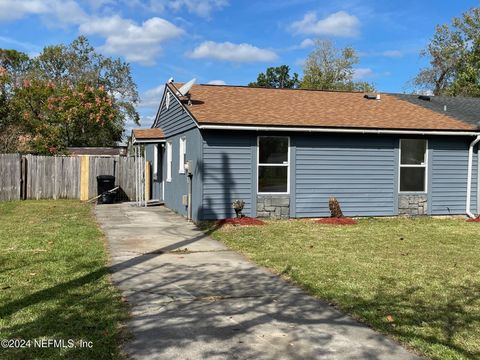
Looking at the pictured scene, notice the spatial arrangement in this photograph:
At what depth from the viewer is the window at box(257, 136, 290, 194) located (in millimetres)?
12711

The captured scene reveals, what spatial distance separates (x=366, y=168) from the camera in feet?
44.2

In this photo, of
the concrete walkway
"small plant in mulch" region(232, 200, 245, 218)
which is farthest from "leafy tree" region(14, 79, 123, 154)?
the concrete walkway

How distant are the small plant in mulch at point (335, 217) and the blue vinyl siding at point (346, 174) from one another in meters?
0.30

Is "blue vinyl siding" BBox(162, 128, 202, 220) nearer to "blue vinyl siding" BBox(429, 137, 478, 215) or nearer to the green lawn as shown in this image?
the green lawn

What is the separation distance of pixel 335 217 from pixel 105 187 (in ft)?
30.1

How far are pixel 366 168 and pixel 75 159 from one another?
37.2 feet

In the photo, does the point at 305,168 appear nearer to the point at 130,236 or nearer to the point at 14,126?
the point at 130,236

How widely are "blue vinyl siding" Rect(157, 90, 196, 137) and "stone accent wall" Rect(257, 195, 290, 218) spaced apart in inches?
106

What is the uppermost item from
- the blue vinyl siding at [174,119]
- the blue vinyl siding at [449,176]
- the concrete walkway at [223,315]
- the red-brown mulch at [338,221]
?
the blue vinyl siding at [174,119]

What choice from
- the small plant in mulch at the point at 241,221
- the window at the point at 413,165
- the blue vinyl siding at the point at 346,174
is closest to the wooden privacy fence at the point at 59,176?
the small plant in mulch at the point at 241,221

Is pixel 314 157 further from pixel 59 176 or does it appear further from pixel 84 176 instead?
pixel 59 176

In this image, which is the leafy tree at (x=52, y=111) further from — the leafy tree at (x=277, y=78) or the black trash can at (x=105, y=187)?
the leafy tree at (x=277, y=78)

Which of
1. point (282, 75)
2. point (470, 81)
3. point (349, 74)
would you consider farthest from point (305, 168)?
point (282, 75)

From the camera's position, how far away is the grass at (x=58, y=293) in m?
4.15
